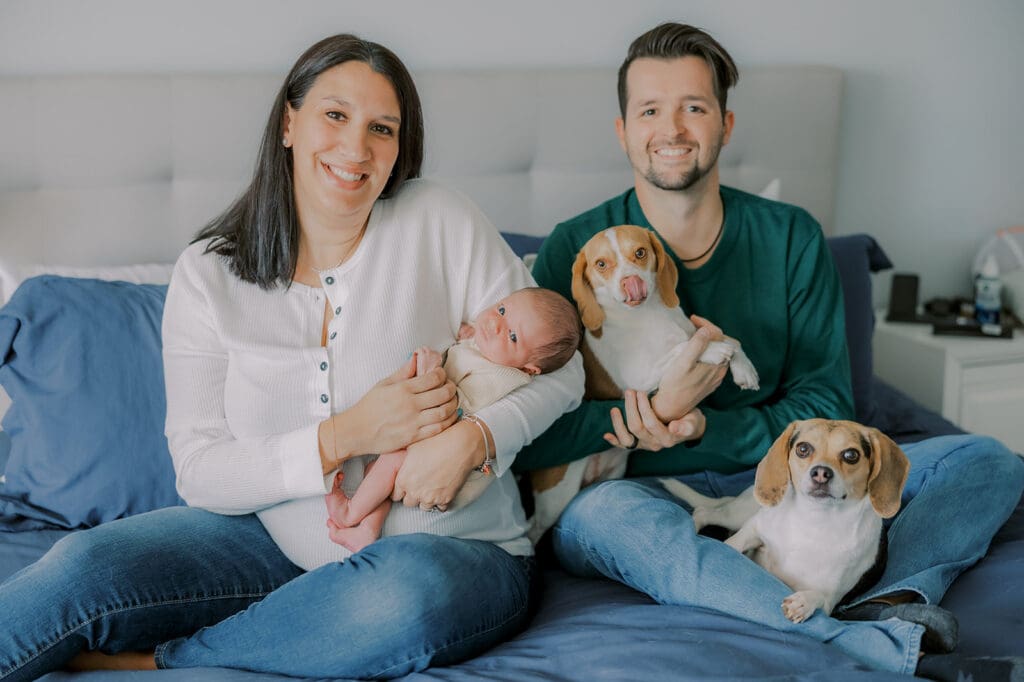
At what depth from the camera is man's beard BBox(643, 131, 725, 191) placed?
1.89 meters

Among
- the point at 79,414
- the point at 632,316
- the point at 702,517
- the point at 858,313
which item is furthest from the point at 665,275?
the point at 79,414

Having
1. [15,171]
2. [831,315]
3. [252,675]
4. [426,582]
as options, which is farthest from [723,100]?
[15,171]

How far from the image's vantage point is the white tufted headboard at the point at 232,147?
2.36m

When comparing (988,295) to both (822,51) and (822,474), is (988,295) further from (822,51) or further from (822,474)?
(822,474)

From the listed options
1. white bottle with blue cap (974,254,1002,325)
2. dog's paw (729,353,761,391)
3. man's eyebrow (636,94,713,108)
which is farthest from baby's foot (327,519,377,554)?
white bottle with blue cap (974,254,1002,325)

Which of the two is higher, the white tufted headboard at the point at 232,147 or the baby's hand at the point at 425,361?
the white tufted headboard at the point at 232,147

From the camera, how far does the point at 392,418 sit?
5.08 feet

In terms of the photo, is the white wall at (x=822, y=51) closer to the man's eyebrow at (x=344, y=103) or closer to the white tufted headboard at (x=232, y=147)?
the white tufted headboard at (x=232, y=147)

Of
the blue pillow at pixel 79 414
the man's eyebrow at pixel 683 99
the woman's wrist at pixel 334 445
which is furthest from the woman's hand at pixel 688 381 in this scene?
the blue pillow at pixel 79 414

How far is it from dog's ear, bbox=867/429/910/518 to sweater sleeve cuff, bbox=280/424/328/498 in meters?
0.83

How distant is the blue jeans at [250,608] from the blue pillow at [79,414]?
34 cm

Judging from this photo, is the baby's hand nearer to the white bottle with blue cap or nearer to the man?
the man

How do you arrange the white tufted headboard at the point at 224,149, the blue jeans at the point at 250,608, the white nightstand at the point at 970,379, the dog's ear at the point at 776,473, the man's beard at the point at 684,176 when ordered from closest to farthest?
1. the blue jeans at the point at 250,608
2. the dog's ear at the point at 776,473
3. the man's beard at the point at 684,176
4. the white tufted headboard at the point at 224,149
5. the white nightstand at the point at 970,379

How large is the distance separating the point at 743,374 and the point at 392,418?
651 millimetres
